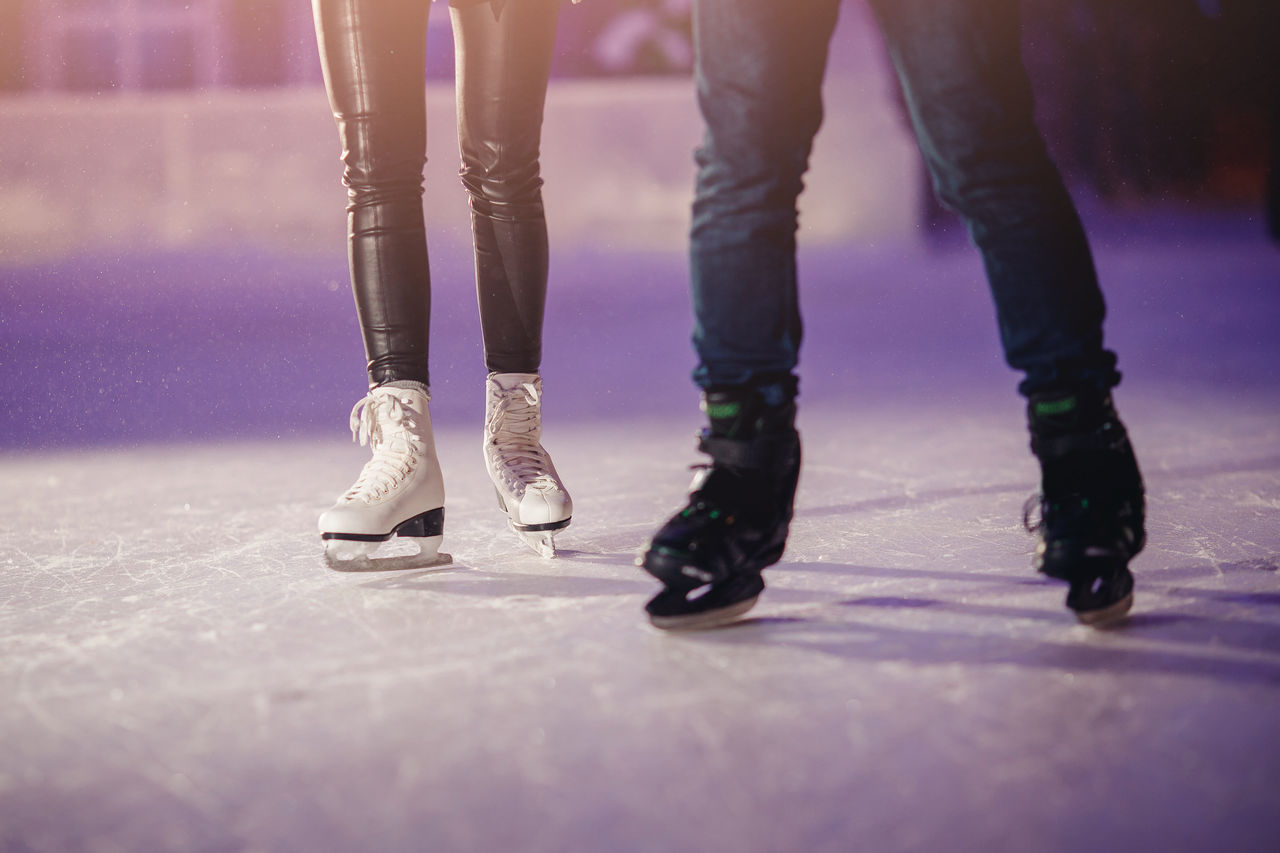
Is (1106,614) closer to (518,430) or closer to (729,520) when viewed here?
(729,520)

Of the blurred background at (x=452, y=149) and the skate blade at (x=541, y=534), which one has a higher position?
the blurred background at (x=452, y=149)

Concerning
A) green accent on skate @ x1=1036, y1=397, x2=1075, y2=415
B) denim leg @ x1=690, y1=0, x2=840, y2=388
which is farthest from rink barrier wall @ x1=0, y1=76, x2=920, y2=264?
green accent on skate @ x1=1036, y1=397, x2=1075, y2=415

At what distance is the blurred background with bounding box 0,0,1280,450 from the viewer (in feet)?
13.6

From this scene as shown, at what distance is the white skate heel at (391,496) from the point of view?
1234mm

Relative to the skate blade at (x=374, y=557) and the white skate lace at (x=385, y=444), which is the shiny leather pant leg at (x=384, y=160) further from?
the skate blade at (x=374, y=557)

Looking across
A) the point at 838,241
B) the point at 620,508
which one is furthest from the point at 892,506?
the point at 838,241

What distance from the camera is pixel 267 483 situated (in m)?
1.81

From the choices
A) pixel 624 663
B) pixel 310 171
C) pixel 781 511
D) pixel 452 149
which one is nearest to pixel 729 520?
pixel 781 511

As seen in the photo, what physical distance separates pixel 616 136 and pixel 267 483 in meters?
3.05

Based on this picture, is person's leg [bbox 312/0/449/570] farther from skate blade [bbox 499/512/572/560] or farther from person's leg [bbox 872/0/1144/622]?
person's leg [bbox 872/0/1144/622]

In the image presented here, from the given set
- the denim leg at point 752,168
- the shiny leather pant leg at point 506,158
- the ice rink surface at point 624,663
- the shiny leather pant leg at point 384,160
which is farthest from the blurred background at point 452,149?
the denim leg at point 752,168

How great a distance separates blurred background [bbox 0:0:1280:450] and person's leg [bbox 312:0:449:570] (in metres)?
2.27

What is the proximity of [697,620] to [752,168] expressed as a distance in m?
0.40

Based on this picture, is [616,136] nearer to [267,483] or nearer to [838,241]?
[838,241]
